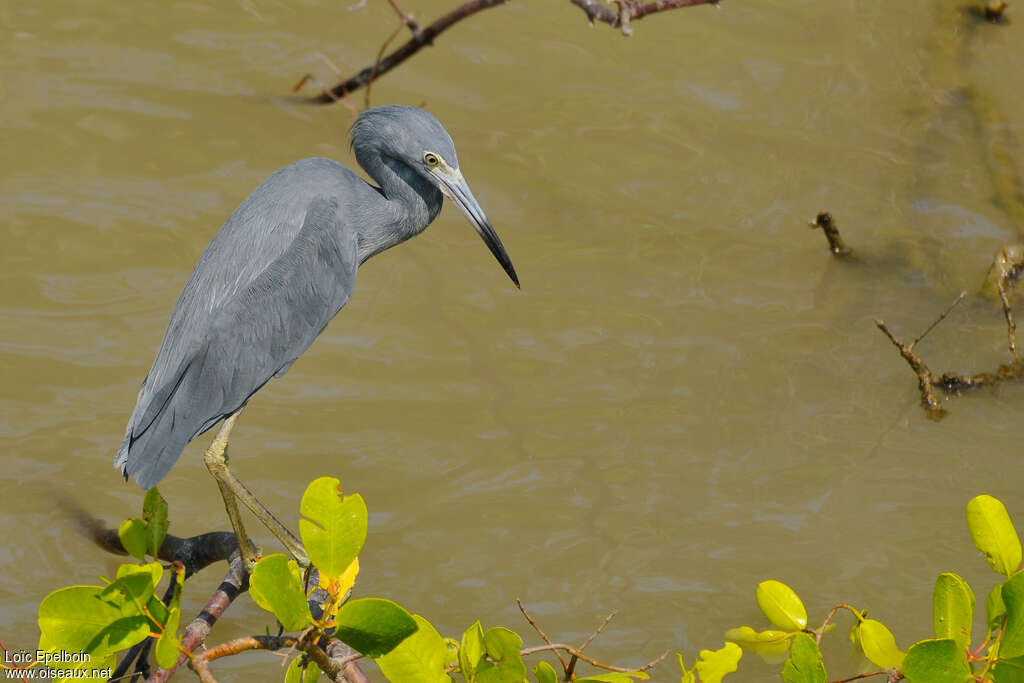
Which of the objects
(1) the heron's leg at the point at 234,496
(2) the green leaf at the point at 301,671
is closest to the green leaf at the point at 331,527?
(2) the green leaf at the point at 301,671

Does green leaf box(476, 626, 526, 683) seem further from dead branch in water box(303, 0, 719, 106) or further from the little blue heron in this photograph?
dead branch in water box(303, 0, 719, 106)

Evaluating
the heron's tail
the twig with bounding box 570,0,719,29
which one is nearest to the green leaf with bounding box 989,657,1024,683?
the heron's tail

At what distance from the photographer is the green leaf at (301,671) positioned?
190 centimetres

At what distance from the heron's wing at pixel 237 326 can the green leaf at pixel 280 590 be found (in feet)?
4.65

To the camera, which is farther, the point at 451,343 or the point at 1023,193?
the point at 1023,193

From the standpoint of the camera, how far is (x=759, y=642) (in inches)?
130

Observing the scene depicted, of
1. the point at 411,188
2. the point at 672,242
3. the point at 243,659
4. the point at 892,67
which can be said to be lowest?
the point at 243,659

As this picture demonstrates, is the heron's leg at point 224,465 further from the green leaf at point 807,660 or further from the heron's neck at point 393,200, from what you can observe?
the green leaf at point 807,660

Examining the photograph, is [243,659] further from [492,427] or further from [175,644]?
[175,644]

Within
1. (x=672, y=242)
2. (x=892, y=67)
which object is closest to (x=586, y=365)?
(x=672, y=242)

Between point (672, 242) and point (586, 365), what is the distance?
935 millimetres

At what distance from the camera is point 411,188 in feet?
11.6

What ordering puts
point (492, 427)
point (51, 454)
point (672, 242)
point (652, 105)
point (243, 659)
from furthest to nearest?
point (652, 105)
point (672, 242)
point (492, 427)
point (51, 454)
point (243, 659)

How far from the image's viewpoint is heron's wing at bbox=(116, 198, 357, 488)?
3240mm
